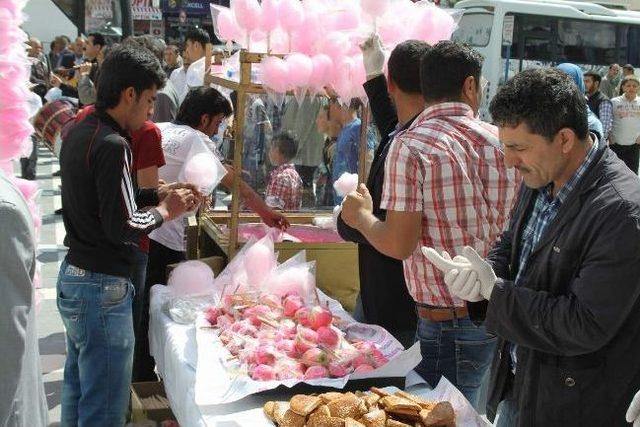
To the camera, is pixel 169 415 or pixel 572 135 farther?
pixel 169 415

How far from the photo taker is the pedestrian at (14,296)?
135cm

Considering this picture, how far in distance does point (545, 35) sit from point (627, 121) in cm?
496

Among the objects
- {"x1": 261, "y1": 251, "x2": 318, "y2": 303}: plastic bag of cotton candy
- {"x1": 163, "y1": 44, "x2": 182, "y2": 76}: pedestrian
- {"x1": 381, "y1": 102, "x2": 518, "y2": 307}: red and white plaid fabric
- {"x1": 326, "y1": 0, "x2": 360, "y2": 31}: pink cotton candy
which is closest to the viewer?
{"x1": 381, "y1": 102, "x2": 518, "y2": 307}: red and white plaid fabric

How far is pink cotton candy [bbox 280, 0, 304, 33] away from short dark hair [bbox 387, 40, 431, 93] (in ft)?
2.73

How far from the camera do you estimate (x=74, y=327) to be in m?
2.79

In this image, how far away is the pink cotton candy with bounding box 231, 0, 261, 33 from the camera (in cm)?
339

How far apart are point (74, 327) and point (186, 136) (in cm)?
114

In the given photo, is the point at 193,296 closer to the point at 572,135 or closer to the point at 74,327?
the point at 74,327

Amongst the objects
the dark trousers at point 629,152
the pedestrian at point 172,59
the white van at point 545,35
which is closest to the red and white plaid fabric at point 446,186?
the pedestrian at point 172,59

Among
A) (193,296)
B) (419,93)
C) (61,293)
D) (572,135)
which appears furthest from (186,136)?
(572,135)

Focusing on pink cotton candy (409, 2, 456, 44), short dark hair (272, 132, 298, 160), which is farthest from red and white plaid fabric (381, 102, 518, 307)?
short dark hair (272, 132, 298, 160)

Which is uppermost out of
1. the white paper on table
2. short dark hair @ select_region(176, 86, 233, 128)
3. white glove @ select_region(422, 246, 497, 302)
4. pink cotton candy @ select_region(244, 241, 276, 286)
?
short dark hair @ select_region(176, 86, 233, 128)

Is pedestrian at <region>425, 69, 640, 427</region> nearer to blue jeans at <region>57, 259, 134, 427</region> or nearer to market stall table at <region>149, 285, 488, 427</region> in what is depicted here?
market stall table at <region>149, 285, 488, 427</region>

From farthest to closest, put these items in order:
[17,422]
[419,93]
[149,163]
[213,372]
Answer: [149,163] → [419,93] → [213,372] → [17,422]
